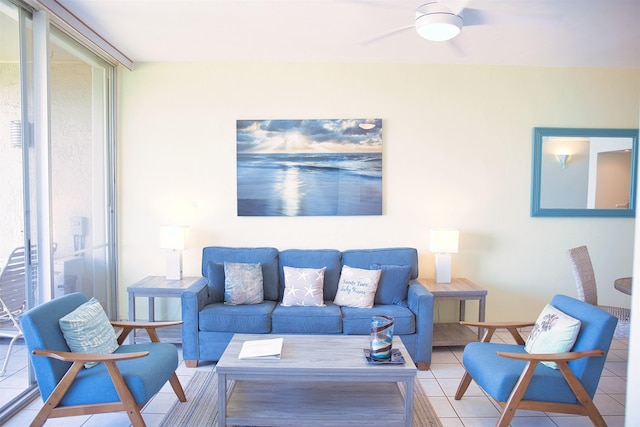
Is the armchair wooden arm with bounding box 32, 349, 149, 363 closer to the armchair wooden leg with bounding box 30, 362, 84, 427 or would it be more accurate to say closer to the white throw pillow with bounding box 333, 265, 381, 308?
the armchair wooden leg with bounding box 30, 362, 84, 427

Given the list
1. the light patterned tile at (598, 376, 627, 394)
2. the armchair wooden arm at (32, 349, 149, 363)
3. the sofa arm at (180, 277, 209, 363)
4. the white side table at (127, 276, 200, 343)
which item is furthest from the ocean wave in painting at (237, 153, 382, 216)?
the light patterned tile at (598, 376, 627, 394)

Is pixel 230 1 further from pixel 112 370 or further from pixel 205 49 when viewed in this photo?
pixel 112 370

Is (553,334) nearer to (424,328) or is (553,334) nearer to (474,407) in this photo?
(474,407)

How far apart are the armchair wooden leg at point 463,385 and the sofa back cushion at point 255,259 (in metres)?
1.68

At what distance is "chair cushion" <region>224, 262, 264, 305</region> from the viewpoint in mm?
3537

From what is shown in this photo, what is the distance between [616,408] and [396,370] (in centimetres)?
167

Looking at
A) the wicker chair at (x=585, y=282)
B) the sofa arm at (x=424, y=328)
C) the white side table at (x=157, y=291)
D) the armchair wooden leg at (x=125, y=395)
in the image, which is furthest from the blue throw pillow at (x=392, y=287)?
the armchair wooden leg at (x=125, y=395)

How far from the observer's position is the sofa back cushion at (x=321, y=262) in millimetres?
3818

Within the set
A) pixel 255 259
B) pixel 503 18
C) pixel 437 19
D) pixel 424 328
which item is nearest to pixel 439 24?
pixel 437 19

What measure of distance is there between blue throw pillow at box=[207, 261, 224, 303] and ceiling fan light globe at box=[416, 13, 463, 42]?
2474 millimetres

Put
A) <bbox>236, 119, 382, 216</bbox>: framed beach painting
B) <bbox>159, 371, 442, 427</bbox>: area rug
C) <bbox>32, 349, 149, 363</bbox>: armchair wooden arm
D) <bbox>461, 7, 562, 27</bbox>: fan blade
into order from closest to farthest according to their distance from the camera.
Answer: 1. <bbox>32, 349, 149, 363</bbox>: armchair wooden arm
2. <bbox>159, 371, 442, 427</bbox>: area rug
3. <bbox>461, 7, 562, 27</bbox>: fan blade
4. <bbox>236, 119, 382, 216</bbox>: framed beach painting

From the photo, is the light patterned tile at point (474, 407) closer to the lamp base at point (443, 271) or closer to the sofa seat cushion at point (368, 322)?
the sofa seat cushion at point (368, 322)

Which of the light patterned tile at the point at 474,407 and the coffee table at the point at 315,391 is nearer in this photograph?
the coffee table at the point at 315,391

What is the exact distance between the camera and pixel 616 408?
2.79m
